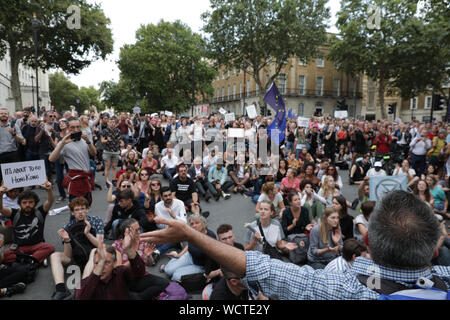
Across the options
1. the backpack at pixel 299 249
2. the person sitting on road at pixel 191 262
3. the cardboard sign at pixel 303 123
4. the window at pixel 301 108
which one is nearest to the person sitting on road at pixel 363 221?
the backpack at pixel 299 249

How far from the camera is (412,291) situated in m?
1.09

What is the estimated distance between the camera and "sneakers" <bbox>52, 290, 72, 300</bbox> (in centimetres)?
365

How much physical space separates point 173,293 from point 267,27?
29165 mm

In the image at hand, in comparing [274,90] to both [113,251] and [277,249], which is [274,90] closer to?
[277,249]

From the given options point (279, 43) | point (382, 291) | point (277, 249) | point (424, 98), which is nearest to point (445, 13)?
point (277, 249)

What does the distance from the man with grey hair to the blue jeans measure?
315 centimetres

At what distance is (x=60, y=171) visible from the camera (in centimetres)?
761

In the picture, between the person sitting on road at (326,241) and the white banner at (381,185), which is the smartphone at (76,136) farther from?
the white banner at (381,185)

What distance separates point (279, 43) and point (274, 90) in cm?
2193

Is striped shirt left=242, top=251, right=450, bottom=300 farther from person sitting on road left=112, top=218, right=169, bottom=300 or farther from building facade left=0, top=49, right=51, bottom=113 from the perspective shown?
building facade left=0, top=49, right=51, bottom=113

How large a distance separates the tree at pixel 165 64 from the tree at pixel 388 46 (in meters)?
16.9

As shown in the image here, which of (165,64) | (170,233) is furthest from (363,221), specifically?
(165,64)

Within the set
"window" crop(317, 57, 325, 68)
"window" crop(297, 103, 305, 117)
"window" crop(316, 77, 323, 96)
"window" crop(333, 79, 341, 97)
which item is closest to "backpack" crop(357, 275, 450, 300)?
"window" crop(297, 103, 305, 117)

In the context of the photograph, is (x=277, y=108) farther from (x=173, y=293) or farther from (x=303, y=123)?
(x=173, y=293)
